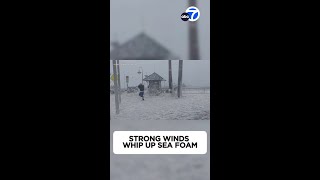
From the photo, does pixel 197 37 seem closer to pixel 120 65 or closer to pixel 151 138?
pixel 120 65

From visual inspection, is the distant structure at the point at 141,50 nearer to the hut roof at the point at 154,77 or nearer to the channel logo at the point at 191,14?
the hut roof at the point at 154,77

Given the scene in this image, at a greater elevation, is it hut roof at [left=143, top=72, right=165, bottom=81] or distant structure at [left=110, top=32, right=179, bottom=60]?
distant structure at [left=110, top=32, right=179, bottom=60]

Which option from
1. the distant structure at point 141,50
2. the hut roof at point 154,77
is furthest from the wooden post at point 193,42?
the hut roof at point 154,77

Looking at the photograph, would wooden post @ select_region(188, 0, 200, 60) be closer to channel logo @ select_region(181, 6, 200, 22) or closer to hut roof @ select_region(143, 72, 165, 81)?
channel logo @ select_region(181, 6, 200, 22)

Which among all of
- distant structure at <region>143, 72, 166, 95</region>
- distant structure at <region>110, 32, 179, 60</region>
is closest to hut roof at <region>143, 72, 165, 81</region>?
distant structure at <region>143, 72, 166, 95</region>

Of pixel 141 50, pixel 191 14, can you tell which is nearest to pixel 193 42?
pixel 191 14

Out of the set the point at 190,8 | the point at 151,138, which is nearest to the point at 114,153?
the point at 151,138

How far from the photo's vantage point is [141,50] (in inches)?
143

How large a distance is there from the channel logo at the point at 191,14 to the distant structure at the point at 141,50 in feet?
1.31

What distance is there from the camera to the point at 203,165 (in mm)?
3623

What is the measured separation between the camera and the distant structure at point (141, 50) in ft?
11.8

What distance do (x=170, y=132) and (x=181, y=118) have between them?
0.79ft

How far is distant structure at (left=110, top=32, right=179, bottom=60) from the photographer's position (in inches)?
142

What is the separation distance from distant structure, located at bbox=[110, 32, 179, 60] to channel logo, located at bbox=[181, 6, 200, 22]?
1.31 feet
